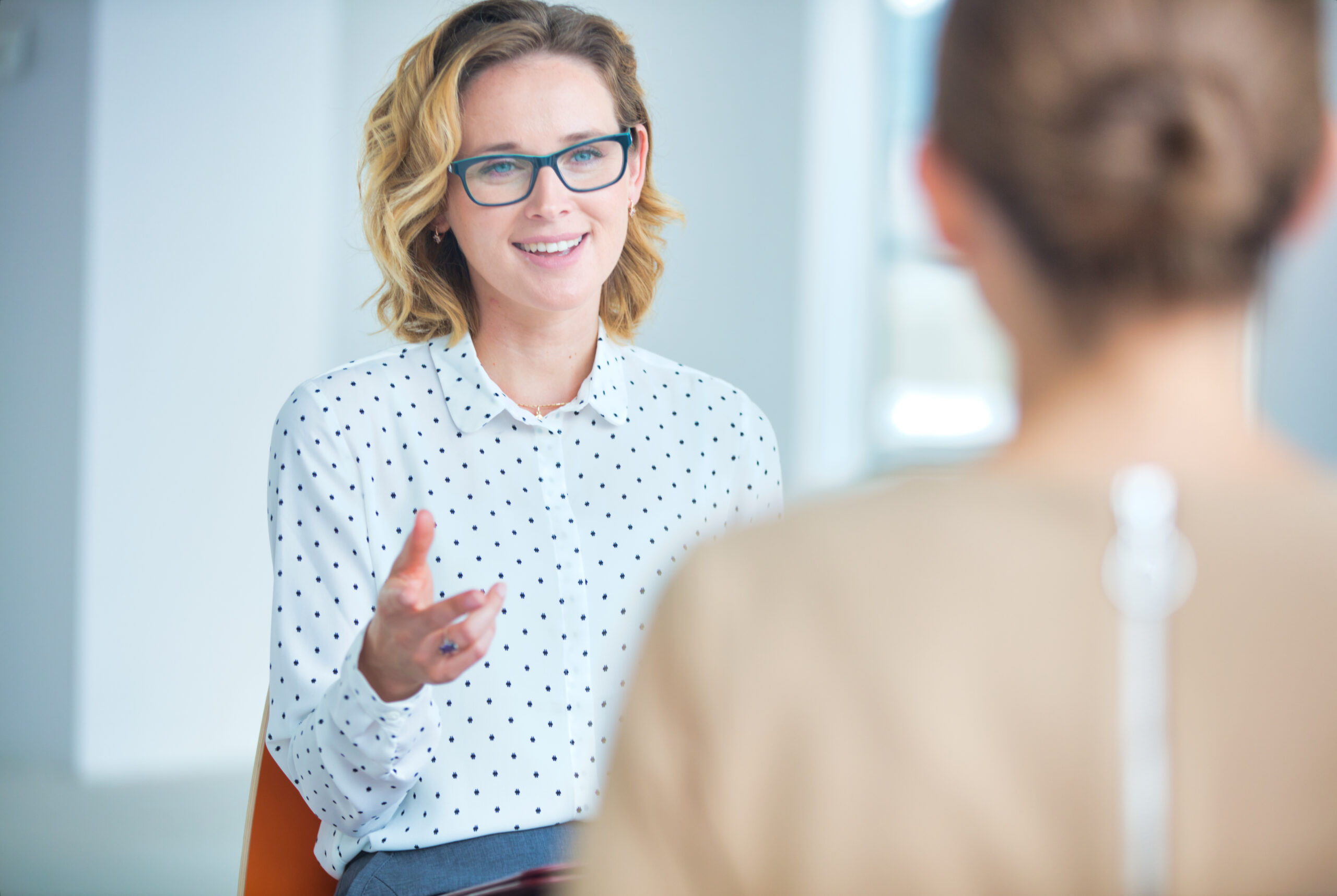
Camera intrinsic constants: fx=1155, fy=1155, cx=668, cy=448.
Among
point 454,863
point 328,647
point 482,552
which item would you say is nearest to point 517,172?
point 482,552

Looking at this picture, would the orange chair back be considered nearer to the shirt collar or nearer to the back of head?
the shirt collar

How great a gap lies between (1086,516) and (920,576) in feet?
0.22

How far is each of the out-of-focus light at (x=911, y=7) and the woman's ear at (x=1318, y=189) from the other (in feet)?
12.3

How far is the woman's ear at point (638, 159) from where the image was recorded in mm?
1475

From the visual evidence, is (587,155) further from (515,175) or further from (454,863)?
(454,863)

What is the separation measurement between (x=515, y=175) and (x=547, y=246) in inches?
3.7

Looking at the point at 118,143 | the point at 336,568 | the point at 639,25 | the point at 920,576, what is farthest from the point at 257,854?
the point at 639,25

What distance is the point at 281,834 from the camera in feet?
4.08

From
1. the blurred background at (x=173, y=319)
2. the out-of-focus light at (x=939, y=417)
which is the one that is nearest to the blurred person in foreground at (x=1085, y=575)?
the blurred background at (x=173, y=319)

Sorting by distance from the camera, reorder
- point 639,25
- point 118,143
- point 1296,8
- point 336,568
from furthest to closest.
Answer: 1. point 639,25
2. point 118,143
3. point 336,568
4. point 1296,8

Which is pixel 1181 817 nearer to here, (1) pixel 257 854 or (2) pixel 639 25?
Result: (1) pixel 257 854

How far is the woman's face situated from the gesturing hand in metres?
0.55

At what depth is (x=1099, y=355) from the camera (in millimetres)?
471

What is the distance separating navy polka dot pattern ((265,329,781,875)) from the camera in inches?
46.2
